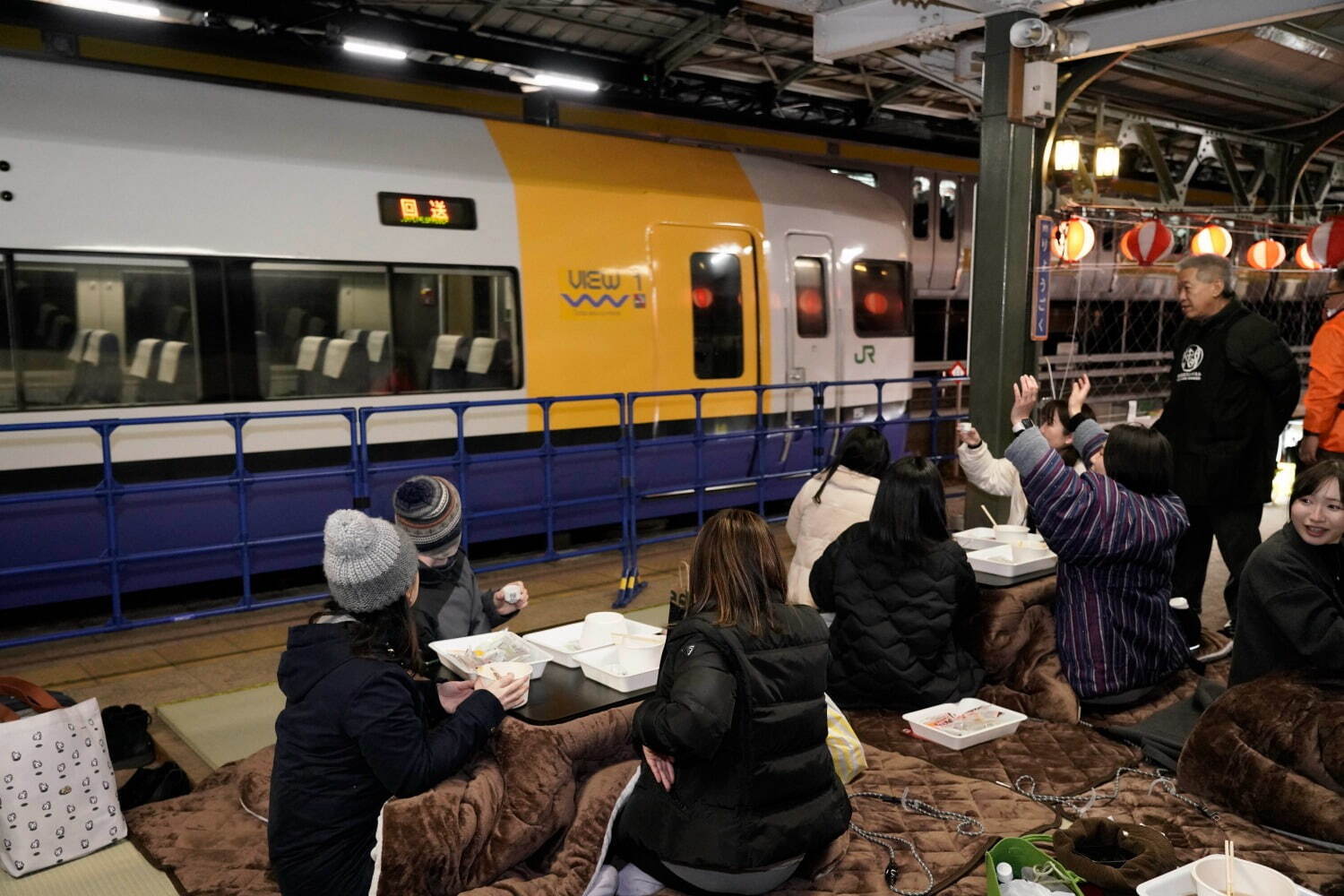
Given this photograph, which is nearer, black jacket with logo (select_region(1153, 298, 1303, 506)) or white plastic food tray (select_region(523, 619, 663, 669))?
white plastic food tray (select_region(523, 619, 663, 669))

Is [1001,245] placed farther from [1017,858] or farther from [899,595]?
[1017,858]

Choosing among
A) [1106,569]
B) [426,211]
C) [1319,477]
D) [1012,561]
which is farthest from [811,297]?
[1319,477]

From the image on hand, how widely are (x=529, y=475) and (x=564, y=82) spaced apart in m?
4.35

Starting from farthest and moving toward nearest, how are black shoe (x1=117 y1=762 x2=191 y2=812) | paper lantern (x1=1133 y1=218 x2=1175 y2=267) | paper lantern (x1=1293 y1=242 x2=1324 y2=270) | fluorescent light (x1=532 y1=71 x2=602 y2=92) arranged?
1. paper lantern (x1=1293 y1=242 x2=1324 y2=270)
2. paper lantern (x1=1133 y1=218 x2=1175 y2=267)
3. fluorescent light (x1=532 y1=71 x2=602 y2=92)
4. black shoe (x1=117 y1=762 x2=191 y2=812)

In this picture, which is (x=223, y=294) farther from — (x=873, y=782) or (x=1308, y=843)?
(x=1308, y=843)

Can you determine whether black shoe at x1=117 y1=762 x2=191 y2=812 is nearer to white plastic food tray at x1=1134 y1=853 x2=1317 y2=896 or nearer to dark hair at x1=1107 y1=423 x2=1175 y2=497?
white plastic food tray at x1=1134 y1=853 x2=1317 y2=896

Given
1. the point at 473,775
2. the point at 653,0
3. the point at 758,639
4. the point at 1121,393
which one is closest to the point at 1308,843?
the point at 758,639

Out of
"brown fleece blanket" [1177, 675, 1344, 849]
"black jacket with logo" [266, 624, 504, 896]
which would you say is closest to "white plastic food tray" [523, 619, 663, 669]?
"black jacket with logo" [266, 624, 504, 896]

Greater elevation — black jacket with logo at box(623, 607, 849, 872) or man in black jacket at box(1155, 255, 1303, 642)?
man in black jacket at box(1155, 255, 1303, 642)

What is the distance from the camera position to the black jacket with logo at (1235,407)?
5332 mm

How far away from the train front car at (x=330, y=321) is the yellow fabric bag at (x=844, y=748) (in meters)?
3.13

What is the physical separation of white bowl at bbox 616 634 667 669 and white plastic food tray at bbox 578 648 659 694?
2 centimetres

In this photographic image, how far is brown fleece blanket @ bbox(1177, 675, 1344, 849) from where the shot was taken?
11.1 feet

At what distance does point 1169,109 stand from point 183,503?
933 cm
